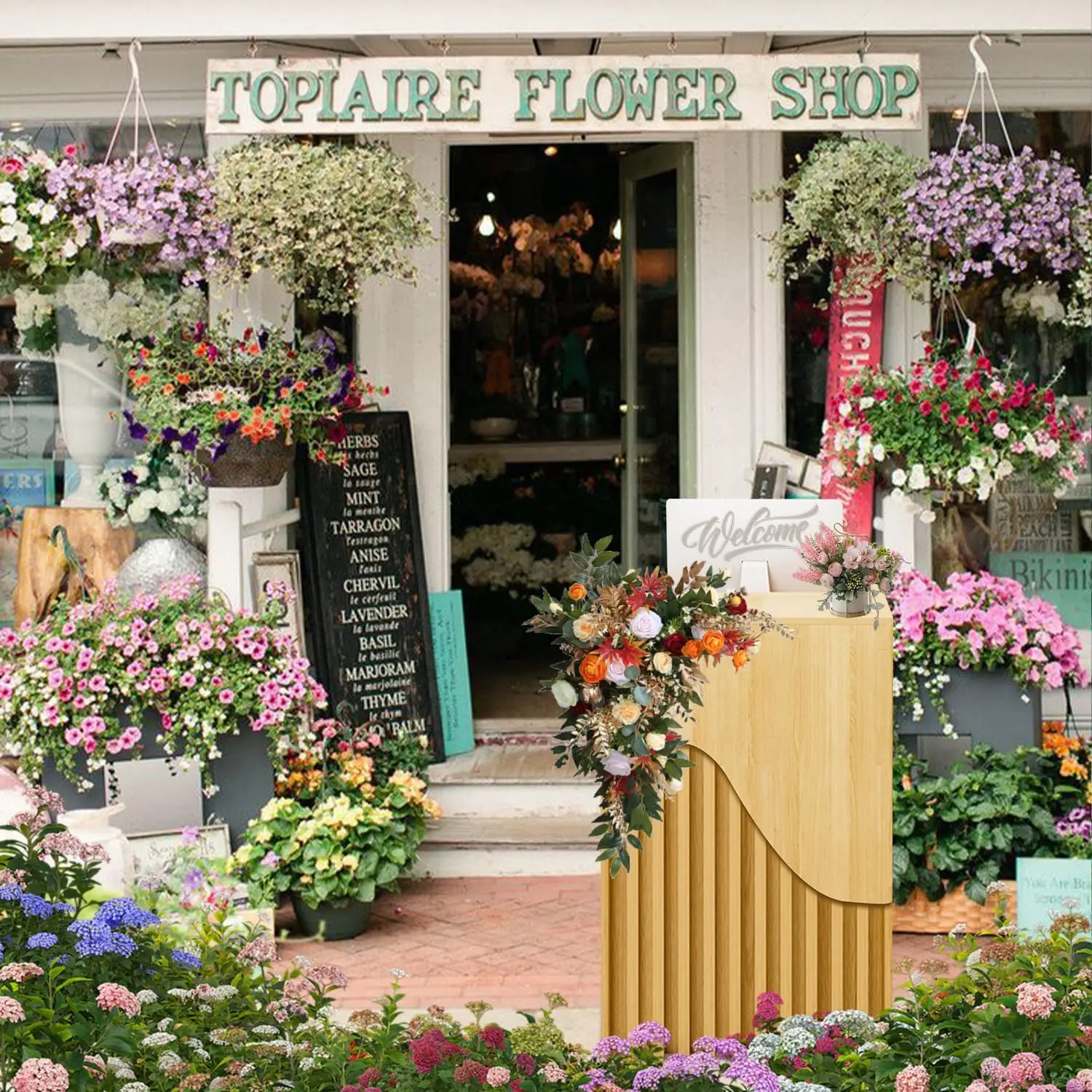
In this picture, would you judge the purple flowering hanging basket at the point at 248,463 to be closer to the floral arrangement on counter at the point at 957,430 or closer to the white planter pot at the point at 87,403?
the white planter pot at the point at 87,403

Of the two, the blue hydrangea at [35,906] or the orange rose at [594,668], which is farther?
the orange rose at [594,668]

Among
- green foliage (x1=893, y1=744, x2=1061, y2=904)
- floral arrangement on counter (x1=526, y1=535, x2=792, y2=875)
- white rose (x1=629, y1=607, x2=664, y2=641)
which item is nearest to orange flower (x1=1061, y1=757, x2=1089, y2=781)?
green foliage (x1=893, y1=744, x2=1061, y2=904)

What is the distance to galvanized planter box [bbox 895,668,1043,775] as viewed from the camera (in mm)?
6875

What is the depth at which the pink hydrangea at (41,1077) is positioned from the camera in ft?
9.41

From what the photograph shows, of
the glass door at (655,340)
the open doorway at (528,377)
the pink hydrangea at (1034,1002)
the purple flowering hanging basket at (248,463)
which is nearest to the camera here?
the pink hydrangea at (1034,1002)

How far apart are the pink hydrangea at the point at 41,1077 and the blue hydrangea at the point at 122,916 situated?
0.78 m

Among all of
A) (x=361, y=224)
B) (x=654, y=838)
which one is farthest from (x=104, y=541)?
(x=654, y=838)

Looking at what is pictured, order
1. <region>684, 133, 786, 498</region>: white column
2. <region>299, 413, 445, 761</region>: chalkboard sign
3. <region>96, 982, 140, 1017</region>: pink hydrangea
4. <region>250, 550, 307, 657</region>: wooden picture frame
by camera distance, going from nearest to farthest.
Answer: <region>96, 982, 140, 1017</region>: pink hydrangea
<region>250, 550, 307, 657</region>: wooden picture frame
<region>299, 413, 445, 761</region>: chalkboard sign
<region>684, 133, 786, 498</region>: white column

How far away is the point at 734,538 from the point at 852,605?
617mm

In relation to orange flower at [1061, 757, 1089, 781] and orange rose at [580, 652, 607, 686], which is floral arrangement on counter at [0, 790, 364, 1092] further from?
orange flower at [1061, 757, 1089, 781]

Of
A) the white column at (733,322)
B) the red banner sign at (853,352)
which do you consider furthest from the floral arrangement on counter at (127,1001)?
the white column at (733,322)

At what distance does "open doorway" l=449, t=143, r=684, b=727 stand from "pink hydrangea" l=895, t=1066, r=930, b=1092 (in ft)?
23.0

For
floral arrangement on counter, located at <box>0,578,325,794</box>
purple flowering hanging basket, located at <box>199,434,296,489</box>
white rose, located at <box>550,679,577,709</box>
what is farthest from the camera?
purple flowering hanging basket, located at <box>199,434,296,489</box>

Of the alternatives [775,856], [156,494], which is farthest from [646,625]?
[156,494]
